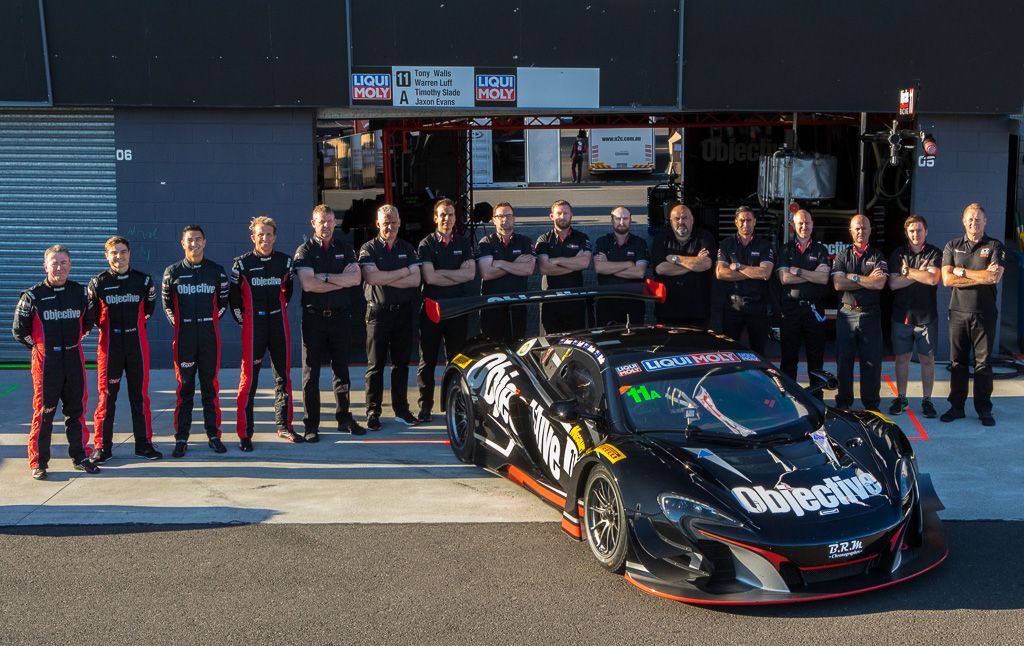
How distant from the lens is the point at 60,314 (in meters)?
7.93

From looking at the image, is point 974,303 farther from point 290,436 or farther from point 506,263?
point 290,436

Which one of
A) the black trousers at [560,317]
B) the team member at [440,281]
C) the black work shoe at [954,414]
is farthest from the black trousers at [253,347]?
the black work shoe at [954,414]

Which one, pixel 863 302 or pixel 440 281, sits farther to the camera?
pixel 440 281

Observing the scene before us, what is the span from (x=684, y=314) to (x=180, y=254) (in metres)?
5.44

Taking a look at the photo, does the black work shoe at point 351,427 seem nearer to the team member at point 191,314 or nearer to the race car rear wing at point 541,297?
the race car rear wing at point 541,297

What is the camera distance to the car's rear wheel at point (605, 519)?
5895 mm

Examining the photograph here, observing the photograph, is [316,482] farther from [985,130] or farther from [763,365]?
[985,130]

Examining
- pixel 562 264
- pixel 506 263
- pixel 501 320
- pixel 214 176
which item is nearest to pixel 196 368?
pixel 501 320

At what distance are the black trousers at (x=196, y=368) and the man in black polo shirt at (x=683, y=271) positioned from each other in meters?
3.94

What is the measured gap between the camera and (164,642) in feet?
17.5

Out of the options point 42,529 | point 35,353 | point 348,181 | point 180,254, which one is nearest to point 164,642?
point 42,529

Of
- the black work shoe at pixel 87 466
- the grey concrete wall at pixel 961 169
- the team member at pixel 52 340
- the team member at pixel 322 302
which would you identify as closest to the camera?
the team member at pixel 52 340

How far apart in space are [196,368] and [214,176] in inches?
143

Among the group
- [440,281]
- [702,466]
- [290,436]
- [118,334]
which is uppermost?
[440,281]
